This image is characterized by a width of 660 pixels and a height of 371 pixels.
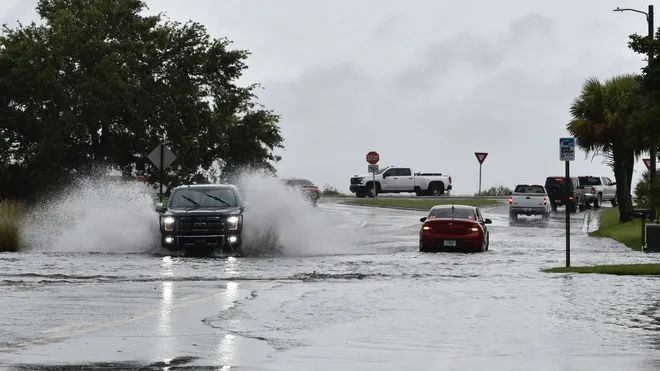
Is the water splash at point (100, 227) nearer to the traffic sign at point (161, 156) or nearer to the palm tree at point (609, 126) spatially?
the traffic sign at point (161, 156)

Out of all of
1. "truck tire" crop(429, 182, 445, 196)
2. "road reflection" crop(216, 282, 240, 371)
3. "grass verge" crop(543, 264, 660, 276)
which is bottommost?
"road reflection" crop(216, 282, 240, 371)

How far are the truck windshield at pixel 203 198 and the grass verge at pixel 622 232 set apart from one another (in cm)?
1182

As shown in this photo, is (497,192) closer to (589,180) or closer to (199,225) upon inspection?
(589,180)

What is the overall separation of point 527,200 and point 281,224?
2673cm

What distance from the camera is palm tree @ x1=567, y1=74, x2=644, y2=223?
5438cm

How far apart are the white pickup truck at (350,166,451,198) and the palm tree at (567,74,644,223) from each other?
27763 millimetres

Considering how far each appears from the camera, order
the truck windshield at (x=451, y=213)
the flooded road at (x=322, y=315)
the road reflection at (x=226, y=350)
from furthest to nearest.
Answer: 1. the truck windshield at (x=451, y=213)
2. the flooded road at (x=322, y=315)
3. the road reflection at (x=226, y=350)

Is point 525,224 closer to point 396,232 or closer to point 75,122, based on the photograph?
point 396,232

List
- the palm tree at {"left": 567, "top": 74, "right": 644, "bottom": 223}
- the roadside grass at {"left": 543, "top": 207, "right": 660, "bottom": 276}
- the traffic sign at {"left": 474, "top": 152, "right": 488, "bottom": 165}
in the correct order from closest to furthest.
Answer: the roadside grass at {"left": 543, "top": 207, "right": 660, "bottom": 276} → the palm tree at {"left": 567, "top": 74, "right": 644, "bottom": 223} → the traffic sign at {"left": 474, "top": 152, "right": 488, "bottom": 165}

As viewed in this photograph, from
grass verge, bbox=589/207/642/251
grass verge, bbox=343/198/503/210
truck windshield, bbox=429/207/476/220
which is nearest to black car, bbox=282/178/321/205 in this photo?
grass verge, bbox=343/198/503/210

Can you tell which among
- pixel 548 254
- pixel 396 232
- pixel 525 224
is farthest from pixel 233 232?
pixel 525 224

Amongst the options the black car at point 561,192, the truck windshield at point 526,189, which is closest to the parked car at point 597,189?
the black car at point 561,192

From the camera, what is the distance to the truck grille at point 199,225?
3228 centimetres

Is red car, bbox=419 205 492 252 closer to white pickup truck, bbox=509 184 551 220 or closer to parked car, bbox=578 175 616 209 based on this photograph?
white pickup truck, bbox=509 184 551 220
